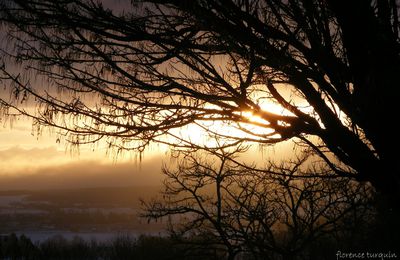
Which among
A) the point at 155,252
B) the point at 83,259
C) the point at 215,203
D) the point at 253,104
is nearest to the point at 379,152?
the point at 253,104

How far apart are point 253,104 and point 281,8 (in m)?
0.75

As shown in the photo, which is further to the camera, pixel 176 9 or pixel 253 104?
pixel 176 9

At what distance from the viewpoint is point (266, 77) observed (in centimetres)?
277

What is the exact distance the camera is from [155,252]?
156 feet

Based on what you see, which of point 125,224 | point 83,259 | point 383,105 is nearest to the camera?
point 383,105

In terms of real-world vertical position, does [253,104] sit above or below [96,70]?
below

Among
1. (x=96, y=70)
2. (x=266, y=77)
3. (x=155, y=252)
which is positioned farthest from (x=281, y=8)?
(x=155, y=252)

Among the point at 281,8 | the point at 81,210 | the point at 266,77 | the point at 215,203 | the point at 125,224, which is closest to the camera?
the point at 266,77

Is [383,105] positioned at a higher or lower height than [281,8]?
lower

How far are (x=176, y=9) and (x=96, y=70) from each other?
0.79 meters

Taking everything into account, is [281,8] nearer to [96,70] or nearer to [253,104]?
[253,104]

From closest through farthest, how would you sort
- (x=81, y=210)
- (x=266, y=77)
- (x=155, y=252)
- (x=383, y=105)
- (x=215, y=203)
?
(x=383, y=105) → (x=266, y=77) → (x=215, y=203) → (x=155, y=252) → (x=81, y=210)

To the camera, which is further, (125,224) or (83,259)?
(125,224)

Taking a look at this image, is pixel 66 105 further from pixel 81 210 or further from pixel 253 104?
pixel 81 210
